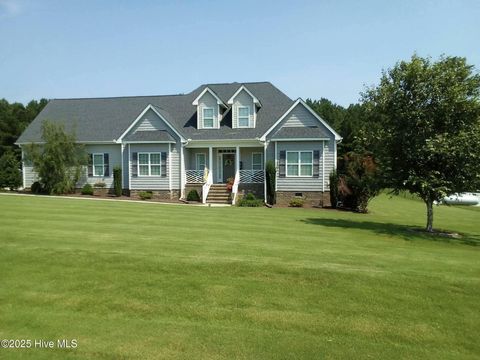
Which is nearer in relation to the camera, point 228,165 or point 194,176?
point 194,176

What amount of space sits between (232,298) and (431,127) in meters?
12.2

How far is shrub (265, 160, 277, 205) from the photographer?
26.5 metres

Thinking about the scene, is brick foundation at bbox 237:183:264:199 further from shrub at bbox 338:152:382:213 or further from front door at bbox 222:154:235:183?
shrub at bbox 338:152:382:213

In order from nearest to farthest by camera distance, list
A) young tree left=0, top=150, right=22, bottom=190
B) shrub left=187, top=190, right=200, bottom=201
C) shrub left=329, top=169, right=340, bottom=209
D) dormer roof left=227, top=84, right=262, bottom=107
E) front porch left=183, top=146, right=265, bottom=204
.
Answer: shrub left=329, top=169, right=340, bottom=209 → shrub left=187, top=190, right=200, bottom=201 → front porch left=183, top=146, right=265, bottom=204 → dormer roof left=227, top=84, right=262, bottom=107 → young tree left=0, top=150, right=22, bottom=190

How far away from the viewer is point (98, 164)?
99.9 feet

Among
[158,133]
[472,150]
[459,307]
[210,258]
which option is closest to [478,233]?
[472,150]

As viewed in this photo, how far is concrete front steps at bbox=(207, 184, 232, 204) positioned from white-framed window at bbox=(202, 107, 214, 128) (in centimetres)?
460

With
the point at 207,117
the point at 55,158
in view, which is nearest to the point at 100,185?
the point at 55,158

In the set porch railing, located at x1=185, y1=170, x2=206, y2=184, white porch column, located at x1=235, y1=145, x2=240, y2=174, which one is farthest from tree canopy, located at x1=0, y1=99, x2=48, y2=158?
white porch column, located at x1=235, y1=145, x2=240, y2=174

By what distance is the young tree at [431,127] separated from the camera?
14922 millimetres

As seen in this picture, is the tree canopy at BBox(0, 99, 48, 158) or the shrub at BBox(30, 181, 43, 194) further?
the tree canopy at BBox(0, 99, 48, 158)

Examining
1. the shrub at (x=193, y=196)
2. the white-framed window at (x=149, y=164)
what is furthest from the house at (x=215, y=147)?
Answer: the shrub at (x=193, y=196)

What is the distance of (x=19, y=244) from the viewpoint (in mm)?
9312

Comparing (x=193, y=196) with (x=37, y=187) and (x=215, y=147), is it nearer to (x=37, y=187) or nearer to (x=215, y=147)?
(x=215, y=147)
